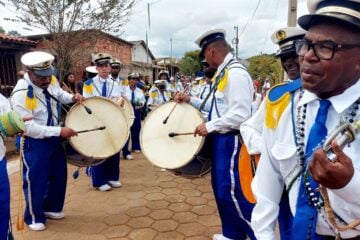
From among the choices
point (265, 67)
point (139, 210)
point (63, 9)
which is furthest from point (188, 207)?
point (265, 67)

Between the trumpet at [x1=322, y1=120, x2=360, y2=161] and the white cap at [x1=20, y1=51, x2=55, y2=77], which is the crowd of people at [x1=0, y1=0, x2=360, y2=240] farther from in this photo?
the white cap at [x1=20, y1=51, x2=55, y2=77]

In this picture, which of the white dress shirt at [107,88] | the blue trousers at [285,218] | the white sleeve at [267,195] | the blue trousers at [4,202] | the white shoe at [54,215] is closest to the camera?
the white sleeve at [267,195]

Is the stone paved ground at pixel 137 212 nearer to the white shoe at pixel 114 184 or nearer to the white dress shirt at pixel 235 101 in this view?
the white shoe at pixel 114 184

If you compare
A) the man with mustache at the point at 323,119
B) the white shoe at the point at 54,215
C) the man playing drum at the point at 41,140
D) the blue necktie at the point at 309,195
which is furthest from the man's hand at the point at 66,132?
the blue necktie at the point at 309,195

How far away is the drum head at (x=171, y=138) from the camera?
8.93ft

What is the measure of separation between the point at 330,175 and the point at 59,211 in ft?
11.1

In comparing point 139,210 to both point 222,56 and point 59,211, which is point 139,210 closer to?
point 59,211

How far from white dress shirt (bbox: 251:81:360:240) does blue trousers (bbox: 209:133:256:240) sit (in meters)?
1.30

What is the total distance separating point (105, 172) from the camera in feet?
14.7

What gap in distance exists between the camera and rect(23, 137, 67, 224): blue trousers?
3.15 m

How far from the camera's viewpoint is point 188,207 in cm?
380

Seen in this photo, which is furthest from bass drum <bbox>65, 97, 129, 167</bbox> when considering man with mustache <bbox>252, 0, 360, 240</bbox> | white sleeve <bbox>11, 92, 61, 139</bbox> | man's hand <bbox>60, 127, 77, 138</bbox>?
man with mustache <bbox>252, 0, 360, 240</bbox>

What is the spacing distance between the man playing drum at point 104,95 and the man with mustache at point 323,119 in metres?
3.63

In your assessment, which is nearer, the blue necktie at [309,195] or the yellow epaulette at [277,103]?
the blue necktie at [309,195]
